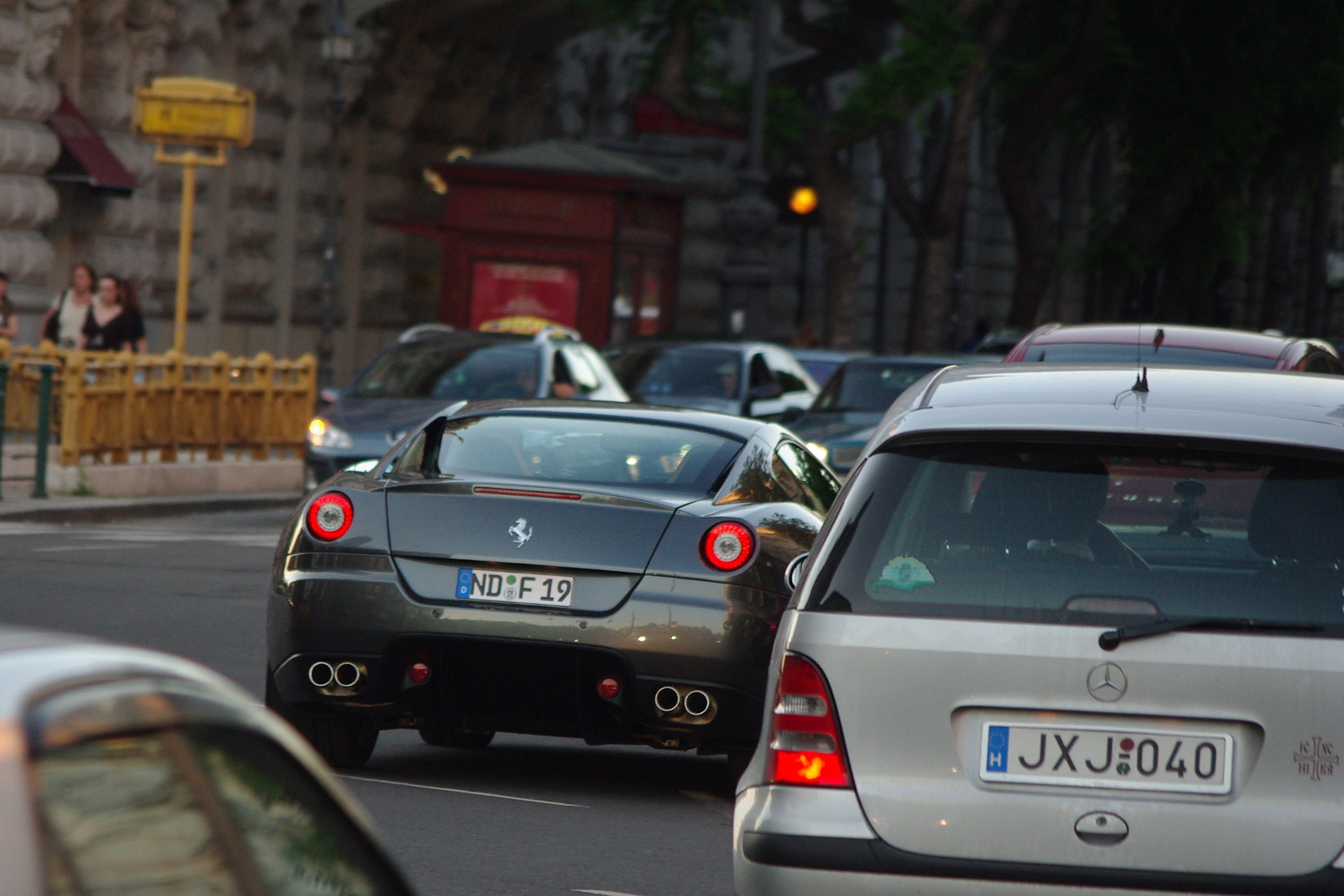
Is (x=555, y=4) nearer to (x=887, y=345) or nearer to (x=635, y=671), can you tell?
(x=887, y=345)

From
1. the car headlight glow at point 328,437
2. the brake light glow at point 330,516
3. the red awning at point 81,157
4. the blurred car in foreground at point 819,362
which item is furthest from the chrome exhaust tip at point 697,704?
the red awning at point 81,157

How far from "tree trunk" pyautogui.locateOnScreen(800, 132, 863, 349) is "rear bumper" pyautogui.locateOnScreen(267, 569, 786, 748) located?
23185mm

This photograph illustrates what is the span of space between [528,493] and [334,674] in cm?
82

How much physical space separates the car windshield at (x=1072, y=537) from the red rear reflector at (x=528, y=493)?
2.75 m

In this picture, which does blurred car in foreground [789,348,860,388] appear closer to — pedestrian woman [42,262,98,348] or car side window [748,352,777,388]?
car side window [748,352,777,388]

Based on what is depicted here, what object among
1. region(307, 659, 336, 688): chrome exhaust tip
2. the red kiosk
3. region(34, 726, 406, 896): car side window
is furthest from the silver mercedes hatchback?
the red kiosk

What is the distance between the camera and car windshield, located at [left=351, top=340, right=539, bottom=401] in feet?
58.4

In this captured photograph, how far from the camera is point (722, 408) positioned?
19.7 m

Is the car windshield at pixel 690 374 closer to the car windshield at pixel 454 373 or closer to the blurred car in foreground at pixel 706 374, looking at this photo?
the blurred car in foreground at pixel 706 374

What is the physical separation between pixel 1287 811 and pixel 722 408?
15584mm

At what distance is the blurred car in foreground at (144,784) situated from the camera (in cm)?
192

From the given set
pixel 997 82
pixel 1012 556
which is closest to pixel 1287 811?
pixel 1012 556

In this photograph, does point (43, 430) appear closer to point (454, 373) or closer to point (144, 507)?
point (144, 507)

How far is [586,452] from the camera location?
7.98 meters
